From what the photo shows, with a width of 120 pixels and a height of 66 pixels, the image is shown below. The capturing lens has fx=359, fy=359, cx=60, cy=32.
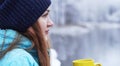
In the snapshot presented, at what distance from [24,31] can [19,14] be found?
2.6 inches

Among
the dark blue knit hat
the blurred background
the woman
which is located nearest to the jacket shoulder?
the woman

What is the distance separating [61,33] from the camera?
17.4 feet

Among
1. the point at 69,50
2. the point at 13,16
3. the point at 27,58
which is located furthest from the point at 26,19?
the point at 69,50

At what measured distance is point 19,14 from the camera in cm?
125

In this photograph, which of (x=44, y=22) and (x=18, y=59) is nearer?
(x=18, y=59)

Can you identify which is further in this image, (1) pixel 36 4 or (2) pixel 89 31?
(2) pixel 89 31

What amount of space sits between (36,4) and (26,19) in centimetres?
7

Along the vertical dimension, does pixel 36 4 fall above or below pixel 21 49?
above

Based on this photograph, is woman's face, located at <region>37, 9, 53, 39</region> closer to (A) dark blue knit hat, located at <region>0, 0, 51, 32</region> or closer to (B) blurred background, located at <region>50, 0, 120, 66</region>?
(A) dark blue knit hat, located at <region>0, 0, 51, 32</region>

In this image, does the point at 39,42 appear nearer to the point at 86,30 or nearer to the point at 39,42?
the point at 39,42

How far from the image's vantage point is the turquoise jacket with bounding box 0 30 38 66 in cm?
117

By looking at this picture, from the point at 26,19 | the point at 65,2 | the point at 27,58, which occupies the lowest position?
the point at 27,58

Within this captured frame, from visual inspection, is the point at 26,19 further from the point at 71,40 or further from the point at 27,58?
the point at 71,40

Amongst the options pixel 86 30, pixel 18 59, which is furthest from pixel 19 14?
pixel 86 30
